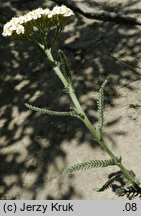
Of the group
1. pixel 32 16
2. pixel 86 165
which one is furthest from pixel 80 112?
pixel 32 16

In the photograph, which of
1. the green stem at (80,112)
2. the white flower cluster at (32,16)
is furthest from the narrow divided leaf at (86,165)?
the white flower cluster at (32,16)

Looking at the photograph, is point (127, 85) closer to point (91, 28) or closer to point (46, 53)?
point (91, 28)

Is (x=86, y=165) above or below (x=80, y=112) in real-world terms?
below

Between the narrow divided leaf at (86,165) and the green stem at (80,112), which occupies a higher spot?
the green stem at (80,112)

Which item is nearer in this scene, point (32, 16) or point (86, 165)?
point (32, 16)

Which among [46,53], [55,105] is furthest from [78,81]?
[46,53]

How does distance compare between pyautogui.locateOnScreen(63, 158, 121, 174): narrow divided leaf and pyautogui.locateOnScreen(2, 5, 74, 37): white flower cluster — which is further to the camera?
pyautogui.locateOnScreen(63, 158, 121, 174): narrow divided leaf

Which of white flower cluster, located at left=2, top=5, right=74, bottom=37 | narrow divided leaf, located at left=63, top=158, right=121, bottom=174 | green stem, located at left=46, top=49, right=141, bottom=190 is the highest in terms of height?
white flower cluster, located at left=2, top=5, right=74, bottom=37

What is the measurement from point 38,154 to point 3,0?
448 centimetres

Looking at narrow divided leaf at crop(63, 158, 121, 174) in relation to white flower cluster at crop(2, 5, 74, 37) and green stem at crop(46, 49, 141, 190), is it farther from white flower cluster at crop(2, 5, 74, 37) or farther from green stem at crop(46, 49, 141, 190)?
white flower cluster at crop(2, 5, 74, 37)

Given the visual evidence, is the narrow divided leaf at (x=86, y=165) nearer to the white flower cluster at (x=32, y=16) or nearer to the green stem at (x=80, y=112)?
the green stem at (x=80, y=112)

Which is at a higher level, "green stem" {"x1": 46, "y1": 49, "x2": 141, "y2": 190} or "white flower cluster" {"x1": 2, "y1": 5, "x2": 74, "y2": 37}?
"white flower cluster" {"x1": 2, "y1": 5, "x2": 74, "y2": 37}

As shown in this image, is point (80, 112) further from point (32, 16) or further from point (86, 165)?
point (32, 16)

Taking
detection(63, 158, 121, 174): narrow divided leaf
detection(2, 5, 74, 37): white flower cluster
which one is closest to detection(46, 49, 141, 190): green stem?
detection(63, 158, 121, 174): narrow divided leaf
